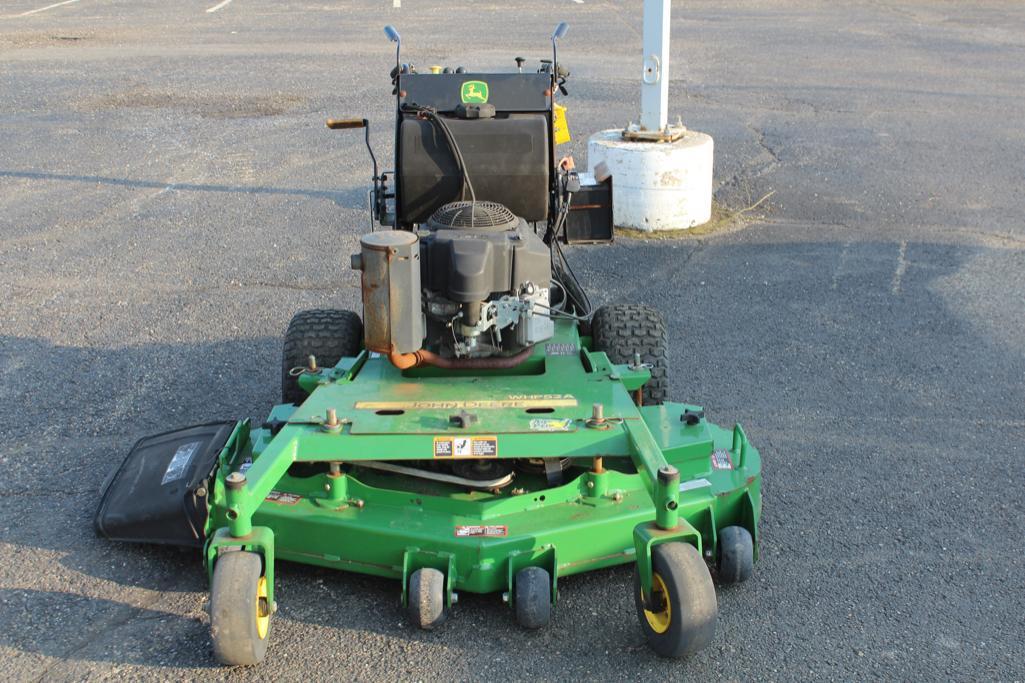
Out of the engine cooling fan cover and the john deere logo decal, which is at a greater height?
the john deere logo decal

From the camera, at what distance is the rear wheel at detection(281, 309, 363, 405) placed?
5770mm

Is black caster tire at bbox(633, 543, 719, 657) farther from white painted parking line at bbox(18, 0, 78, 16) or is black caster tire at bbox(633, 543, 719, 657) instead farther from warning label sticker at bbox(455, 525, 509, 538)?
white painted parking line at bbox(18, 0, 78, 16)

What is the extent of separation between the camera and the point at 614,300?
8.35 m

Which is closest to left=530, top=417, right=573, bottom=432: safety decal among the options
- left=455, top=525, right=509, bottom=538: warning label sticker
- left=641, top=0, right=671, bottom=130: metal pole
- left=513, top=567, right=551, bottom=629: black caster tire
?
left=455, top=525, right=509, bottom=538: warning label sticker

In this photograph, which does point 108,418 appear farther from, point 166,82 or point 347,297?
point 166,82

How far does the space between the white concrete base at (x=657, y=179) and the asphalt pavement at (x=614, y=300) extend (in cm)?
39

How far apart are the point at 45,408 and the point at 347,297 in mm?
2389

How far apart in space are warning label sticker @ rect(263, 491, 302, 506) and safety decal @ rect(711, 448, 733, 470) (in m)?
1.74

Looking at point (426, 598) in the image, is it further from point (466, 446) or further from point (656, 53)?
point (656, 53)

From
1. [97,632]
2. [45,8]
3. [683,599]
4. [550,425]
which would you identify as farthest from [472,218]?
[45,8]

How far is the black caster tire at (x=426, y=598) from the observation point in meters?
4.40

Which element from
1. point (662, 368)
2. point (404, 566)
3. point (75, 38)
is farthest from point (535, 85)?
point (75, 38)

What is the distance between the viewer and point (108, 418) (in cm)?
643

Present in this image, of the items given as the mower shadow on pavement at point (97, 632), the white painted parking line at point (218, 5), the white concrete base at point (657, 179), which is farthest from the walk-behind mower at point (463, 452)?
the white painted parking line at point (218, 5)
